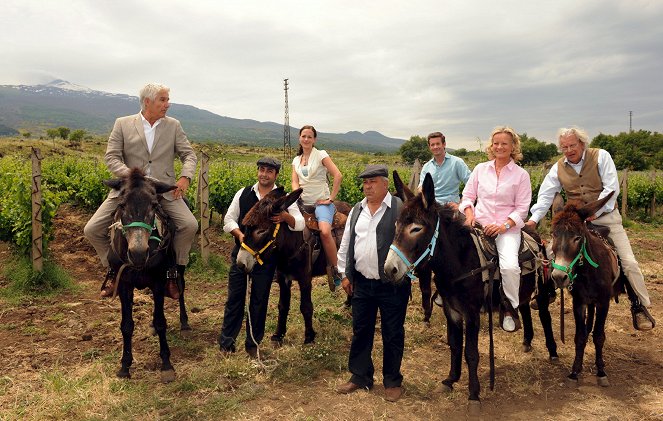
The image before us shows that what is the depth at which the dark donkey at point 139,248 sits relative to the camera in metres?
4.55

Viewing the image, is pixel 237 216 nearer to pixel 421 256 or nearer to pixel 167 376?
pixel 167 376

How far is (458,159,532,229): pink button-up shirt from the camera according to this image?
4.79 meters

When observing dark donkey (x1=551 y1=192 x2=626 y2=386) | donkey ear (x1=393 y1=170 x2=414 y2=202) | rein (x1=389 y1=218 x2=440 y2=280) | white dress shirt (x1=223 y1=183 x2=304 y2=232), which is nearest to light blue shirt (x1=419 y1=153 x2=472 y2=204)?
dark donkey (x1=551 y1=192 x2=626 y2=386)

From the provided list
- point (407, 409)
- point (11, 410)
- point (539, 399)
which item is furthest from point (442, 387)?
point (11, 410)

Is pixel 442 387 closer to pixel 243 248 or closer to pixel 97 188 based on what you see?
pixel 243 248

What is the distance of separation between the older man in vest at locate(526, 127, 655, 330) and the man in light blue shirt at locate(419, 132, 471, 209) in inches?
54.7

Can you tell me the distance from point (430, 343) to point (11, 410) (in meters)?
5.10

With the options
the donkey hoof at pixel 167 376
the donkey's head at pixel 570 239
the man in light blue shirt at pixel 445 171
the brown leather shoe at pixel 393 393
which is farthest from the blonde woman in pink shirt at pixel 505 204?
the donkey hoof at pixel 167 376

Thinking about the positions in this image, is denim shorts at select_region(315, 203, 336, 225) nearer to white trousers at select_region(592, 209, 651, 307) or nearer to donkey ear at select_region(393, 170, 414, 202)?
donkey ear at select_region(393, 170, 414, 202)

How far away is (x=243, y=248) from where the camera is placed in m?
5.15

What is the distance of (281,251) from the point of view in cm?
586

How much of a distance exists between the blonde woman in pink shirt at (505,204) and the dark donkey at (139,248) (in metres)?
3.44

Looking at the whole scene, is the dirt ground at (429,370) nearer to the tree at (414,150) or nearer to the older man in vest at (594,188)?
the older man in vest at (594,188)

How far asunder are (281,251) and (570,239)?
3527 millimetres
